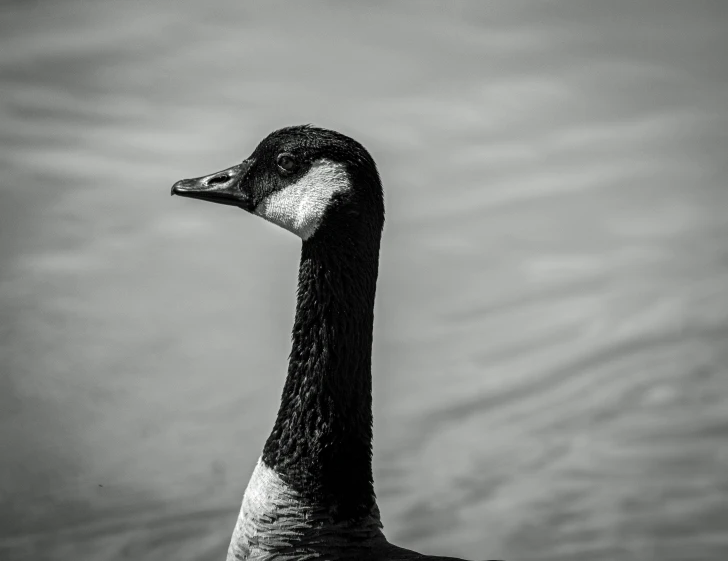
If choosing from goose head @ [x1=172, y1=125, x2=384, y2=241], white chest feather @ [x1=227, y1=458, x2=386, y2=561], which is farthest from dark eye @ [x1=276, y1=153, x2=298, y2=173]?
white chest feather @ [x1=227, y1=458, x2=386, y2=561]

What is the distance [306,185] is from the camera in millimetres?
4043

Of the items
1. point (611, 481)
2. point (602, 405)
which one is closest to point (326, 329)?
point (611, 481)

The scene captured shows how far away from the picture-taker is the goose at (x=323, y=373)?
387cm

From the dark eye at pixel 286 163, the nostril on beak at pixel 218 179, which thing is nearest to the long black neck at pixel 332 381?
the dark eye at pixel 286 163

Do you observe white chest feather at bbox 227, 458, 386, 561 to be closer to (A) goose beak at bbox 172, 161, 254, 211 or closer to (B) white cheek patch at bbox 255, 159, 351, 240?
(B) white cheek patch at bbox 255, 159, 351, 240

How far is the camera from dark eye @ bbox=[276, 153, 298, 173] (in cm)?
411

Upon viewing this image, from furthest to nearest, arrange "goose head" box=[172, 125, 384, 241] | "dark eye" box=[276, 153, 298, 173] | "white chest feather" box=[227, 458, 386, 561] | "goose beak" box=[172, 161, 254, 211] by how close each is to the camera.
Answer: "goose beak" box=[172, 161, 254, 211] < "dark eye" box=[276, 153, 298, 173] < "goose head" box=[172, 125, 384, 241] < "white chest feather" box=[227, 458, 386, 561]

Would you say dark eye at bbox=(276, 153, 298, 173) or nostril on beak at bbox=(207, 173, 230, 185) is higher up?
nostril on beak at bbox=(207, 173, 230, 185)

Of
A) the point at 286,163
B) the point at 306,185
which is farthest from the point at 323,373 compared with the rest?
the point at 286,163

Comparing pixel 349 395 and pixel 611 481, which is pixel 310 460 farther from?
pixel 611 481

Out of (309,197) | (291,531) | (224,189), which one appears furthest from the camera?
(224,189)

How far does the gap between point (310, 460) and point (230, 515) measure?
1674 mm

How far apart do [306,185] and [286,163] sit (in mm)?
159

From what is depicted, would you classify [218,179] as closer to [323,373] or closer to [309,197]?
[309,197]
